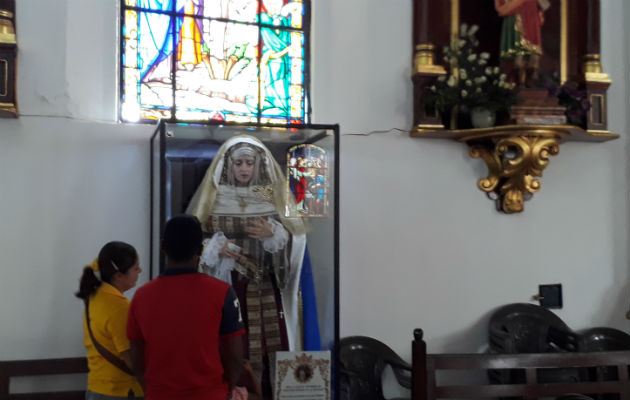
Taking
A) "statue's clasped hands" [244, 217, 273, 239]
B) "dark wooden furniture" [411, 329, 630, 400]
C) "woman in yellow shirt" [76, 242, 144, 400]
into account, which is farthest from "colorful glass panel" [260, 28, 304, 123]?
"woman in yellow shirt" [76, 242, 144, 400]

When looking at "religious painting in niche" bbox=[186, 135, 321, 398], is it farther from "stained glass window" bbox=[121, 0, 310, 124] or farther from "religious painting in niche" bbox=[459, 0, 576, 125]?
"religious painting in niche" bbox=[459, 0, 576, 125]

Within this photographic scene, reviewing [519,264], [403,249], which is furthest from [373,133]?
[519,264]

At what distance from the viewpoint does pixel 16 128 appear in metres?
4.07

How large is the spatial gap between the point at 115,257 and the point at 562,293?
3.61 m

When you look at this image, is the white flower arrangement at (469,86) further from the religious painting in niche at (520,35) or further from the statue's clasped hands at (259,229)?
the statue's clasped hands at (259,229)

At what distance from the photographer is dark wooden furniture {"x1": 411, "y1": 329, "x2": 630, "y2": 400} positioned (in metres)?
3.86

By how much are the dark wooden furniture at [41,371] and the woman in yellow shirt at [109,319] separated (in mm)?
1109

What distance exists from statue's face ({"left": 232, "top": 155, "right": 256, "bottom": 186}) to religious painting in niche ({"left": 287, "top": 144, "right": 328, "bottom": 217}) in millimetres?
233

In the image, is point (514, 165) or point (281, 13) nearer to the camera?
point (514, 165)

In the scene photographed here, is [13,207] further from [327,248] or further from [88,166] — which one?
[327,248]

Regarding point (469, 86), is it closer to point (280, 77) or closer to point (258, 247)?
point (280, 77)

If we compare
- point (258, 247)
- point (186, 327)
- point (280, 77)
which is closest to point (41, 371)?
point (258, 247)

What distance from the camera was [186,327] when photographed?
2.55m

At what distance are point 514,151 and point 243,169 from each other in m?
2.20
